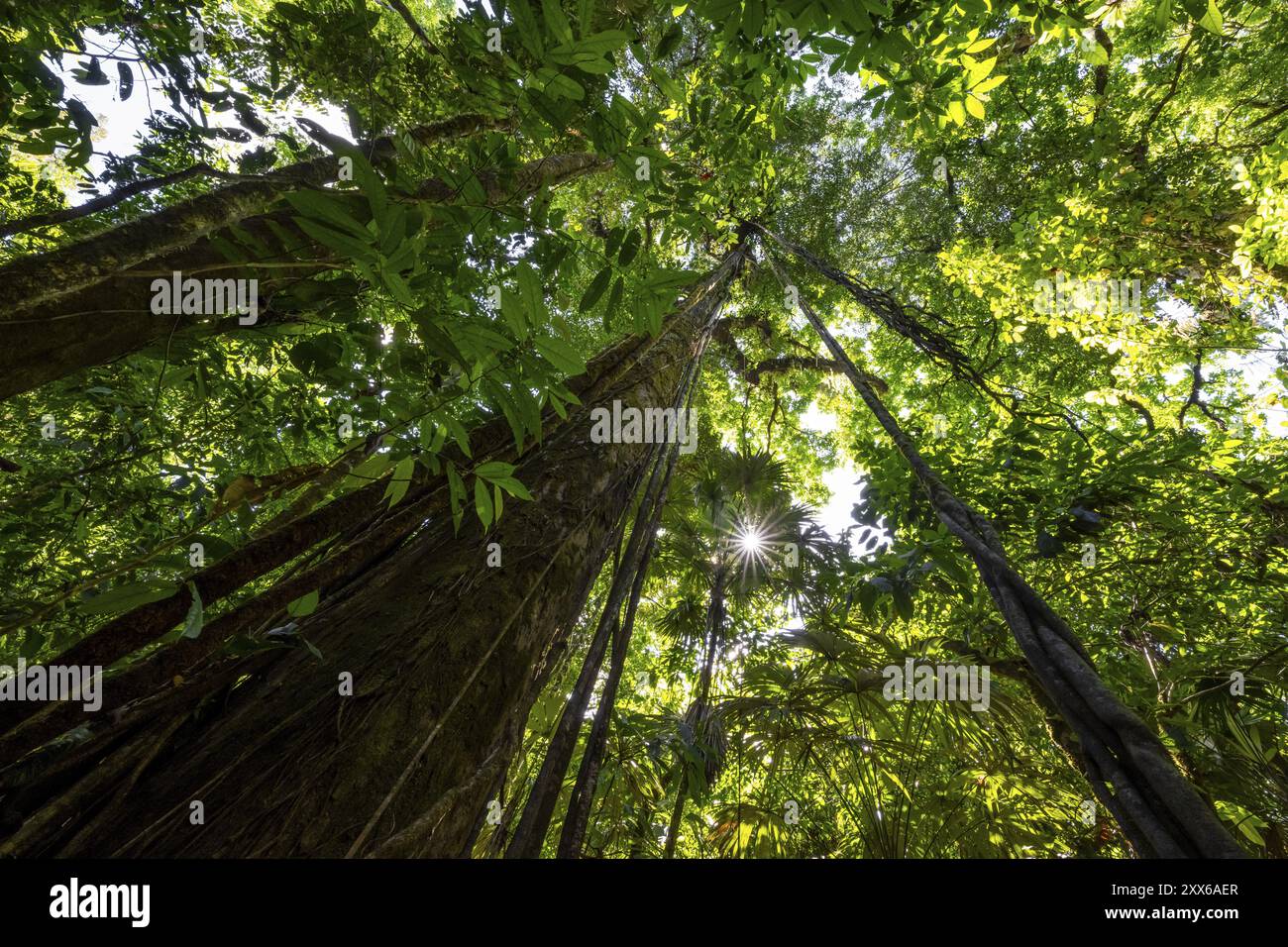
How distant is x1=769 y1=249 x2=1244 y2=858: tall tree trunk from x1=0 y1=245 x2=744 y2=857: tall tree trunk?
1071 mm

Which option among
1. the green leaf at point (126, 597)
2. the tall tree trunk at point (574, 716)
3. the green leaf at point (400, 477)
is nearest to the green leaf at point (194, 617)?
the green leaf at point (126, 597)

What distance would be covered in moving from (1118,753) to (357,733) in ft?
4.07

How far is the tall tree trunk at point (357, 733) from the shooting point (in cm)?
78

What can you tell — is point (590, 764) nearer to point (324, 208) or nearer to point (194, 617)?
point (194, 617)

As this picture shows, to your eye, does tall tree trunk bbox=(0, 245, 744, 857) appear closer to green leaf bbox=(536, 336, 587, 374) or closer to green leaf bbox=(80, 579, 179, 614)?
green leaf bbox=(80, 579, 179, 614)

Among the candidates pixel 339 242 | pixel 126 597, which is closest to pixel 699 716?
pixel 126 597

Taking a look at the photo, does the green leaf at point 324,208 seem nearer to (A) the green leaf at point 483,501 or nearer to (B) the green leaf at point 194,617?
(A) the green leaf at point 483,501

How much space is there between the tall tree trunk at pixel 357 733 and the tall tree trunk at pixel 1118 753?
1071 mm

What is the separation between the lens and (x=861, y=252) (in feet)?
26.0

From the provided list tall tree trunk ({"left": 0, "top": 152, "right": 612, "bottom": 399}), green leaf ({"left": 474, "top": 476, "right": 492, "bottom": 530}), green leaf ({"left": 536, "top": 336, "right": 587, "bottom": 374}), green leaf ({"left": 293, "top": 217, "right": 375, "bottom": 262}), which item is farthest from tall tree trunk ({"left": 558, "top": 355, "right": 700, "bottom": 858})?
tall tree trunk ({"left": 0, "top": 152, "right": 612, "bottom": 399})

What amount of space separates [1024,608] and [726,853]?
123 inches
